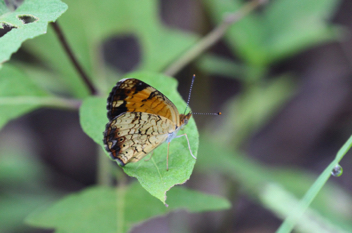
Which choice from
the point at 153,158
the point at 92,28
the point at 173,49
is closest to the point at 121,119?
the point at 153,158

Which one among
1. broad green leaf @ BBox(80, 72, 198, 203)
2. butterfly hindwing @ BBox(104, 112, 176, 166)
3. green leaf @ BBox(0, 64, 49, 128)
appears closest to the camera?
broad green leaf @ BBox(80, 72, 198, 203)

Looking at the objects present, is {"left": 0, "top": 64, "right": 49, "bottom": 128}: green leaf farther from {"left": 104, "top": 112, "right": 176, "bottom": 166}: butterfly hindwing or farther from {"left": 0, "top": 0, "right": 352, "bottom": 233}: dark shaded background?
{"left": 0, "top": 0, "right": 352, "bottom": 233}: dark shaded background

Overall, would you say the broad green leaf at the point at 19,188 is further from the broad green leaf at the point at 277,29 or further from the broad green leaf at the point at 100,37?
the broad green leaf at the point at 277,29

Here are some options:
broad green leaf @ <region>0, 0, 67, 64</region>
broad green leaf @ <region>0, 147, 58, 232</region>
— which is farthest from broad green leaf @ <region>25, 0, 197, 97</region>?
broad green leaf @ <region>0, 147, 58, 232</region>

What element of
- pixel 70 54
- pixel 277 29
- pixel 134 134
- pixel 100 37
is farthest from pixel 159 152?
pixel 277 29

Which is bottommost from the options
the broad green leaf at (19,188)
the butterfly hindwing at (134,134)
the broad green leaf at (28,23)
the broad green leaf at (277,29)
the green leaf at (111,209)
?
the broad green leaf at (19,188)

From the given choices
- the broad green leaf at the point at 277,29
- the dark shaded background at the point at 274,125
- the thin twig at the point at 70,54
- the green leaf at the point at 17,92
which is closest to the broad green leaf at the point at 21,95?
the green leaf at the point at 17,92
